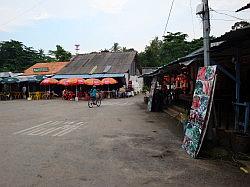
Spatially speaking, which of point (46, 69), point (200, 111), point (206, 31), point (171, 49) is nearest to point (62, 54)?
point (46, 69)

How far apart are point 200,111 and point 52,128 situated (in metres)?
6.83

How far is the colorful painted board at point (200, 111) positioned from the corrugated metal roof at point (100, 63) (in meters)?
29.4

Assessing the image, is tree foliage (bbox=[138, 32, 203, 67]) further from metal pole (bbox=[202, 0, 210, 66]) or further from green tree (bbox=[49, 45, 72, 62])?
metal pole (bbox=[202, 0, 210, 66])

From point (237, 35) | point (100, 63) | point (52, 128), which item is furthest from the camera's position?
point (100, 63)

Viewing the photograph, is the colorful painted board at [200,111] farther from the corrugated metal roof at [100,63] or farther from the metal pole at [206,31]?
the corrugated metal roof at [100,63]

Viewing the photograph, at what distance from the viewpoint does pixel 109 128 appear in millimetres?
12133

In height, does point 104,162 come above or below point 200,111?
below

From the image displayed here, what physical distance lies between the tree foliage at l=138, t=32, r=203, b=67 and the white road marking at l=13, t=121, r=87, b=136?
35.1 m

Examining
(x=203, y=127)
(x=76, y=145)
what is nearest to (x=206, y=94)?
(x=203, y=127)

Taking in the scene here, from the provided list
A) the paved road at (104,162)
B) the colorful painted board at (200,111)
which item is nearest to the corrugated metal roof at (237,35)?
the colorful painted board at (200,111)

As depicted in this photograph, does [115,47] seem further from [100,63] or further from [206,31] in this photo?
[206,31]

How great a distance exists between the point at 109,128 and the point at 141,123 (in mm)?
1935

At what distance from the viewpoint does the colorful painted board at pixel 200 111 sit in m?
7.24

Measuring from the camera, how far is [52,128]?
492 inches
